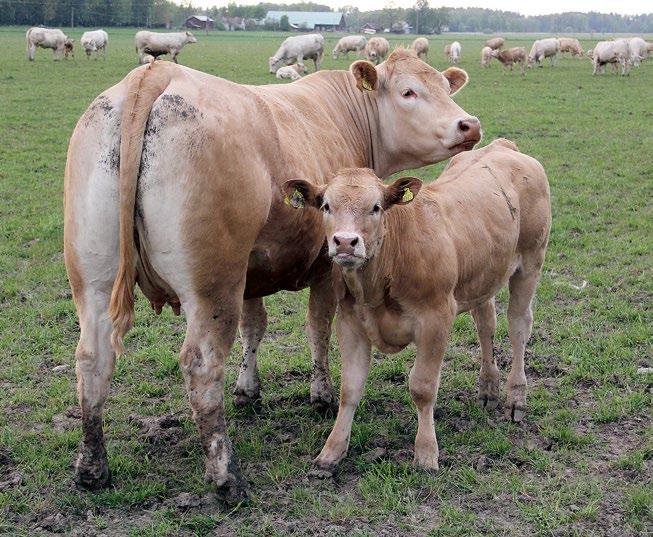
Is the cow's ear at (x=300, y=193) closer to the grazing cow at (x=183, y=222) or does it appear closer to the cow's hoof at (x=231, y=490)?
the grazing cow at (x=183, y=222)

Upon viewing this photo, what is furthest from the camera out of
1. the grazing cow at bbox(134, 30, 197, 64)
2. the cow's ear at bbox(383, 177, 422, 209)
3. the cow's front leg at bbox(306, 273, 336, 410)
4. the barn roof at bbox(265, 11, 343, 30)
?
the barn roof at bbox(265, 11, 343, 30)

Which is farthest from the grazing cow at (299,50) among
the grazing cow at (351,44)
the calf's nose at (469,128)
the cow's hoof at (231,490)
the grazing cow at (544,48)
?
the cow's hoof at (231,490)

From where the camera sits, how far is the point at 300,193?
445 centimetres

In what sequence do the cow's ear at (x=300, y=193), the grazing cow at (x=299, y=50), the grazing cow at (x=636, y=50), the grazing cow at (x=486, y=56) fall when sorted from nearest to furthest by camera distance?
the cow's ear at (x=300, y=193), the grazing cow at (x=636, y=50), the grazing cow at (x=299, y=50), the grazing cow at (x=486, y=56)

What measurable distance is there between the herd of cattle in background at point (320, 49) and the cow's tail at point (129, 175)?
27.2 meters

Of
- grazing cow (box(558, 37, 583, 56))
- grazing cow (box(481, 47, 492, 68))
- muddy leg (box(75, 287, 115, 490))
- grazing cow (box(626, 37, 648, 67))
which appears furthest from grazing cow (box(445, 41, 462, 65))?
muddy leg (box(75, 287, 115, 490))

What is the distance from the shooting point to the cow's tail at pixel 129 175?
13.2 feet

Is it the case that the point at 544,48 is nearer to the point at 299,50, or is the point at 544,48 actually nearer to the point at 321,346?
the point at 299,50

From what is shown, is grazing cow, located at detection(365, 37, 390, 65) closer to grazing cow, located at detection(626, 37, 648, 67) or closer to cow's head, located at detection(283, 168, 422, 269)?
grazing cow, located at detection(626, 37, 648, 67)

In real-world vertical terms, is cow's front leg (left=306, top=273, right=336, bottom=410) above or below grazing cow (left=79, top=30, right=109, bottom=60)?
below

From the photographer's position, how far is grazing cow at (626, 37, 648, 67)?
35000 mm

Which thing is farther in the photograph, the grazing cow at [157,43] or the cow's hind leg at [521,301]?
the grazing cow at [157,43]

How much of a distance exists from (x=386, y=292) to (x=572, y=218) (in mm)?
6078

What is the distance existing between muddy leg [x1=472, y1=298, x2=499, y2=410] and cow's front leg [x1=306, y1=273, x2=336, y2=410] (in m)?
1.01
